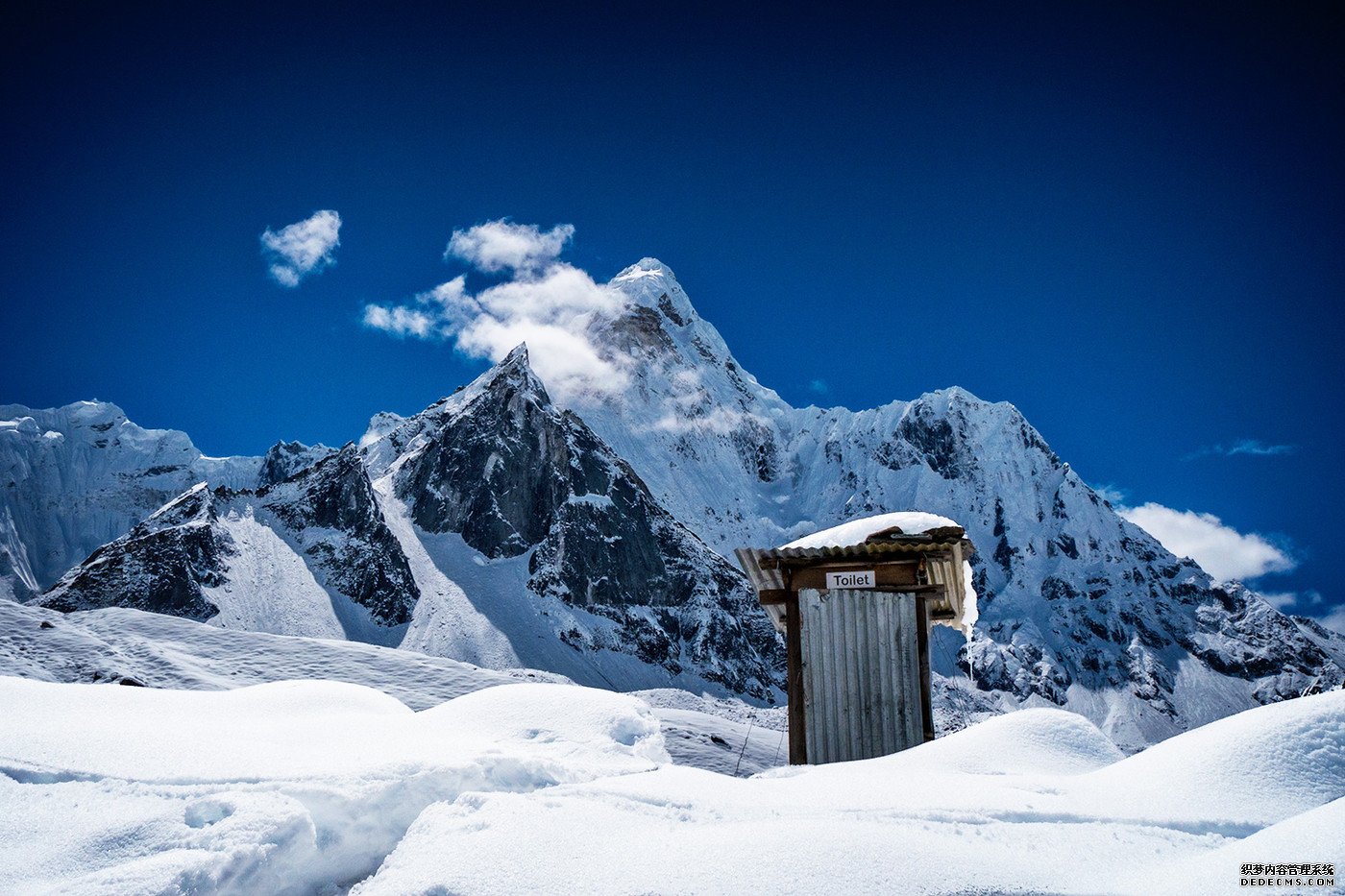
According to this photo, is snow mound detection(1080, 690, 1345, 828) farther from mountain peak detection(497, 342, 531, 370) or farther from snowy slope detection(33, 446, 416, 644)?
mountain peak detection(497, 342, 531, 370)

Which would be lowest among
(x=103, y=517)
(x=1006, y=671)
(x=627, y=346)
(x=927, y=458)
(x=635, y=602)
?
(x=1006, y=671)

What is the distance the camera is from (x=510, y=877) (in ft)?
11.0

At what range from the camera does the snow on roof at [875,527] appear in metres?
8.62

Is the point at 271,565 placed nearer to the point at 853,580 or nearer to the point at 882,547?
the point at 853,580

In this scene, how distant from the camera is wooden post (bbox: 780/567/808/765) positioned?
875 cm

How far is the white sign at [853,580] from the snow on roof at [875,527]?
0.34 metres

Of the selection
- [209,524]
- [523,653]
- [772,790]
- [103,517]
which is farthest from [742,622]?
[103,517]

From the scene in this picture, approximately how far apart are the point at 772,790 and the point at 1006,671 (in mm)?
141251

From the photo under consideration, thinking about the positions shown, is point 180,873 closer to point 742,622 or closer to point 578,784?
point 578,784

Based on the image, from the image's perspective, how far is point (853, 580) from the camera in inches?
348

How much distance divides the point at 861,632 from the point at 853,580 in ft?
1.75

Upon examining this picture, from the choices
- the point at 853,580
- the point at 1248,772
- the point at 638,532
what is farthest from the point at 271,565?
the point at 1248,772

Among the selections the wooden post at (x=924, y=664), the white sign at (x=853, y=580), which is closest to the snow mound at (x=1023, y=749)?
the wooden post at (x=924, y=664)

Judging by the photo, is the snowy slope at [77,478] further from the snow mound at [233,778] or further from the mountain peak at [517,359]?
the snow mound at [233,778]
